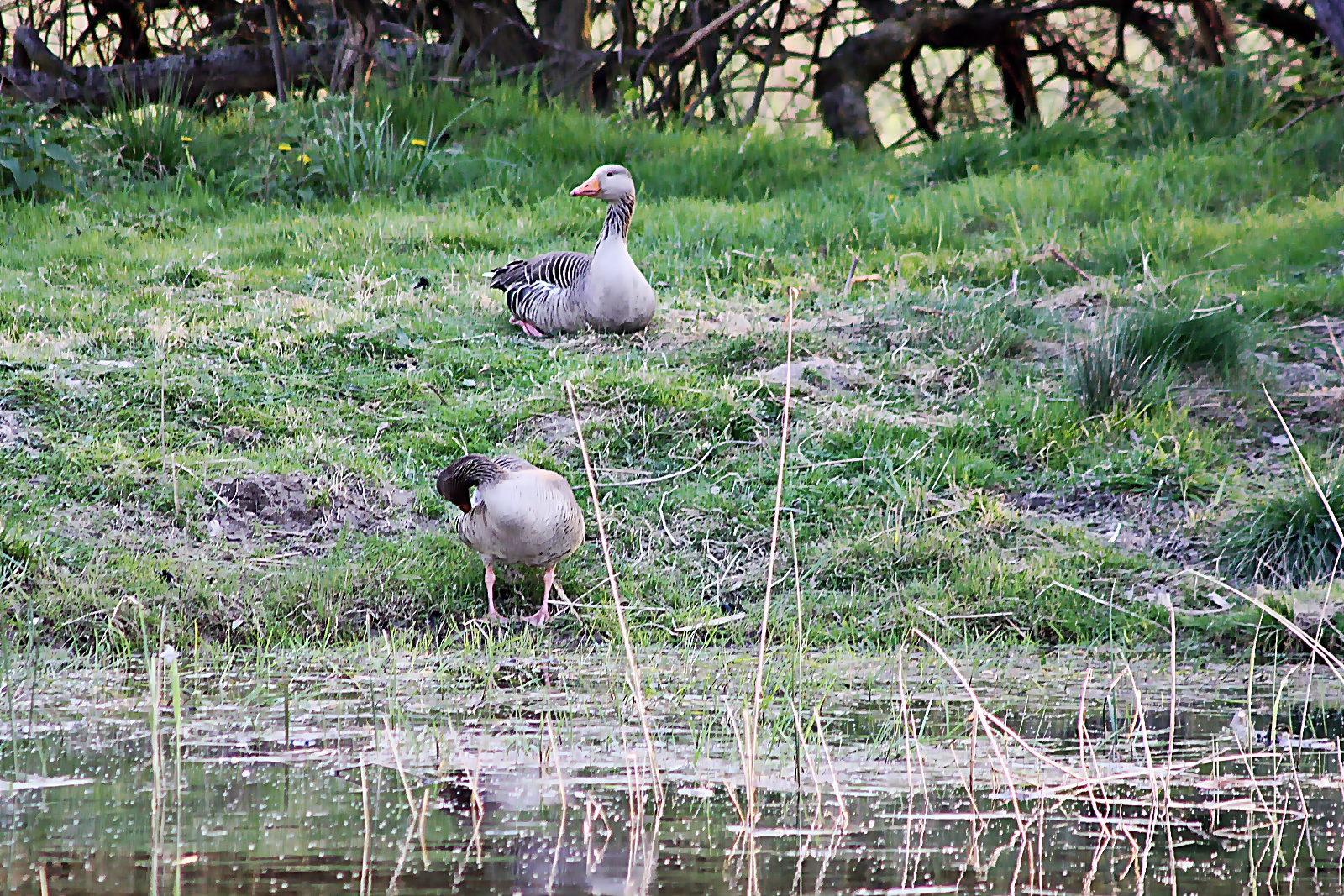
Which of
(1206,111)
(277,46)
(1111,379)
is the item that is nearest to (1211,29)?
(1206,111)

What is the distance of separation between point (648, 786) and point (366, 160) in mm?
8690

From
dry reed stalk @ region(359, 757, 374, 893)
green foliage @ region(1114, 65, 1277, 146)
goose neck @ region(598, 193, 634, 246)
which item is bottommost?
dry reed stalk @ region(359, 757, 374, 893)

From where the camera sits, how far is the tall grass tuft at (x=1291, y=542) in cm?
Answer: 585

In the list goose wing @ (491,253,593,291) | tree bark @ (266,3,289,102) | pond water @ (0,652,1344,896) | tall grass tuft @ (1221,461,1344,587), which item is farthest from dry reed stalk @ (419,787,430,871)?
tree bark @ (266,3,289,102)

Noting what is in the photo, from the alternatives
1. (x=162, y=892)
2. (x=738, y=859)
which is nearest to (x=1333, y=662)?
(x=738, y=859)

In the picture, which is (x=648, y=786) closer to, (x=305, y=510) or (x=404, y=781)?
(x=404, y=781)

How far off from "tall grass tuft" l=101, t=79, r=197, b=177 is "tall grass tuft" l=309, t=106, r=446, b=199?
1.04 meters

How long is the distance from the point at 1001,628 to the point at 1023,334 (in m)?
2.64

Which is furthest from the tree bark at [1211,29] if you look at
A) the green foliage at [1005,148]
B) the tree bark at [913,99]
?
the tree bark at [913,99]

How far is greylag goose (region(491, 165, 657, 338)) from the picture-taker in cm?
791

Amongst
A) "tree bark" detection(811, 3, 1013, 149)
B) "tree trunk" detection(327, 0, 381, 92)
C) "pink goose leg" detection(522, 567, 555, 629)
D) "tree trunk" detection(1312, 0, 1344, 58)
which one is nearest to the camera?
"pink goose leg" detection(522, 567, 555, 629)

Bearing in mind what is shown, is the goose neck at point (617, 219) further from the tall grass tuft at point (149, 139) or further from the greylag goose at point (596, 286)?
the tall grass tuft at point (149, 139)

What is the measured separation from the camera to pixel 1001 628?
5832 mm

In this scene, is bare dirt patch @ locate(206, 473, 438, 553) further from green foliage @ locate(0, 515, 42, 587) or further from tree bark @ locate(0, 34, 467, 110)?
tree bark @ locate(0, 34, 467, 110)
